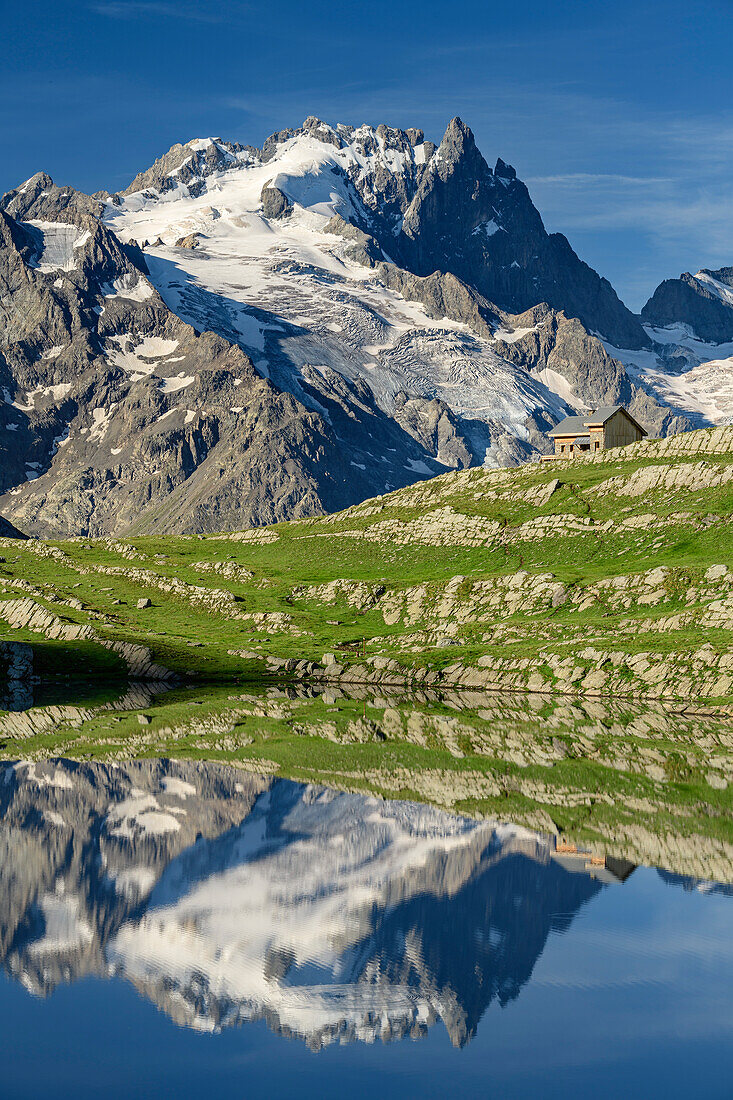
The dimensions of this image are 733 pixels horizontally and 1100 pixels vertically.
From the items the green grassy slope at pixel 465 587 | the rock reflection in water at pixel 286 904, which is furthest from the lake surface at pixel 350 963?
the green grassy slope at pixel 465 587

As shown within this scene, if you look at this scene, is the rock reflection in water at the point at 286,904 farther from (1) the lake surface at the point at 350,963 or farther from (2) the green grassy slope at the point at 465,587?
(2) the green grassy slope at the point at 465,587

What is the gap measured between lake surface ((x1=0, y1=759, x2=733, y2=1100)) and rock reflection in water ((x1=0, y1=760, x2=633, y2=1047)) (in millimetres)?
88

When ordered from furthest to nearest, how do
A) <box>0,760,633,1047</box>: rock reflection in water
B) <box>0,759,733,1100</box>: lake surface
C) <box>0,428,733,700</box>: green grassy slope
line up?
<box>0,428,733,700</box>: green grassy slope
<box>0,760,633,1047</box>: rock reflection in water
<box>0,759,733,1100</box>: lake surface

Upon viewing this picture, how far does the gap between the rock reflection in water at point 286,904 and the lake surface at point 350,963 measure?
0.29 ft

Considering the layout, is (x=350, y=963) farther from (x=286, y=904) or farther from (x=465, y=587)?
(x=465, y=587)

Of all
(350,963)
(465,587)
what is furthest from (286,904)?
(465,587)

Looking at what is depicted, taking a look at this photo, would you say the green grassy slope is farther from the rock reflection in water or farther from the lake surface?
the lake surface

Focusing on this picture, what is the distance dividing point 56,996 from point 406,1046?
8.66 metres

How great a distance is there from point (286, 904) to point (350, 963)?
5.16m

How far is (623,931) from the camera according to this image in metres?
30.3

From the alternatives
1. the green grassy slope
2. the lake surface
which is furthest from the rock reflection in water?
the green grassy slope

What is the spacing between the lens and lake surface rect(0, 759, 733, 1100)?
22484 millimetres

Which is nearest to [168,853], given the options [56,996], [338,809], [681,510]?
[338,809]

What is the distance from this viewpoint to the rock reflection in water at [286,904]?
25984mm
